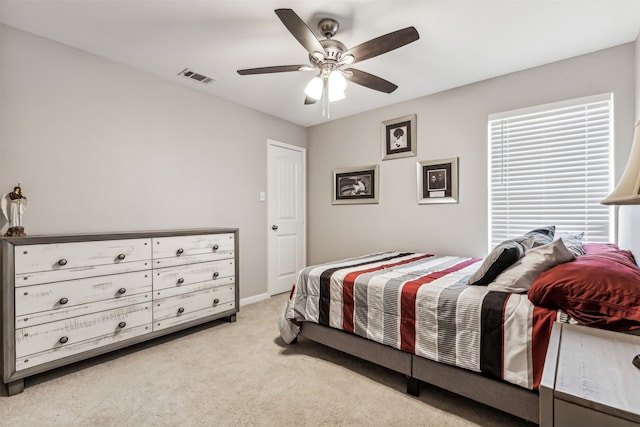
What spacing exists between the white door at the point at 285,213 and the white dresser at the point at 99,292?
1190 millimetres

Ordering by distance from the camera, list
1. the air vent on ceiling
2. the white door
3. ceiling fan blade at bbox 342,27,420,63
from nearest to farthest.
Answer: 1. ceiling fan blade at bbox 342,27,420,63
2. the air vent on ceiling
3. the white door

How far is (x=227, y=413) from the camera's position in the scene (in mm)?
1724

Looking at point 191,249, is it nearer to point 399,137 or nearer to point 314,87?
point 314,87

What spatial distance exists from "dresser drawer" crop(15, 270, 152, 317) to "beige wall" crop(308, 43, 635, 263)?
2.59 m

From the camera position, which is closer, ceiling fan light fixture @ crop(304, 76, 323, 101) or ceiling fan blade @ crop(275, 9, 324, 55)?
ceiling fan blade @ crop(275, 9, 324, 55)

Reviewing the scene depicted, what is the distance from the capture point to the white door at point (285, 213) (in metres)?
4.20

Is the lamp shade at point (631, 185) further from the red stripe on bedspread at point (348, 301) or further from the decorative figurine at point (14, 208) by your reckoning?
the decorative figurine at point (14, 208)

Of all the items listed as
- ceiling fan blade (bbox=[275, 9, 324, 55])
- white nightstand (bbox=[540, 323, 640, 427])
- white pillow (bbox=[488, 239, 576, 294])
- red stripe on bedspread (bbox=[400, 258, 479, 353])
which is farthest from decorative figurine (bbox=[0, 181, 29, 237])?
white pillow (bbox=[488, 239, 576, 294])

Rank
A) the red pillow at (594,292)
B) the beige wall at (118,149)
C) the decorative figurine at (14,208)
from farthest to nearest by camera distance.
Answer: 1. the beige wall at (118,149)
2. the decorative figurine at (14,208)
3. the red pillow at (594,292)

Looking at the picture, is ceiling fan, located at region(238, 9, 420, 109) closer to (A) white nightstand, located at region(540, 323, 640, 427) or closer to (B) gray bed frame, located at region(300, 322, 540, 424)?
(A) white nightstand, located at region(540, 323, 640, 427)

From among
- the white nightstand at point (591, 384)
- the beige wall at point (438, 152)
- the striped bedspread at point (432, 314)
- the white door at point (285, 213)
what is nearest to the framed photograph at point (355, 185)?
the beige wall at point (438, 152)

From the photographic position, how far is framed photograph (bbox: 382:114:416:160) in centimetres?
364

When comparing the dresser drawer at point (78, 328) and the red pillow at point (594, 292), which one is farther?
the dresser drawer at point (78, 328)

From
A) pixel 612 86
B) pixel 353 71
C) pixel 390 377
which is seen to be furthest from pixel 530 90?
pixel 390 377
